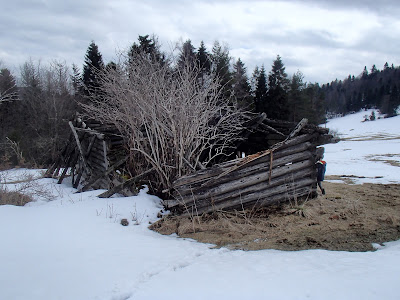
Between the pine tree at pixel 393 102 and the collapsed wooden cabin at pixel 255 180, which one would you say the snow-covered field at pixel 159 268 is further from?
the pine tree at pixel 393 102

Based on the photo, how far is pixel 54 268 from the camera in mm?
Answer: 3375

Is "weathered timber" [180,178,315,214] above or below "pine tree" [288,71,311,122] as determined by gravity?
below

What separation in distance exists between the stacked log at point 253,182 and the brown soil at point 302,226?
23cm

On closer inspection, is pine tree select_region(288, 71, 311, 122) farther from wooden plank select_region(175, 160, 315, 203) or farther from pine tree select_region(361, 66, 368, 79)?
pine tree select_region(361, 66, 368, 79)

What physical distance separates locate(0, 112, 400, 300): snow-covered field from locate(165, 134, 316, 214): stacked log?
1.06 meters

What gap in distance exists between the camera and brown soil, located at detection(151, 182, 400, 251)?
451 centimetres

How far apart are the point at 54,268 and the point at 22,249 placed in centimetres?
75

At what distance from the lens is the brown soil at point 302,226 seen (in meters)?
4.51

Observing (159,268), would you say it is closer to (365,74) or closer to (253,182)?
(253,182)

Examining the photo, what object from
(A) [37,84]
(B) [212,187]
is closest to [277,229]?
(B) [212,187]

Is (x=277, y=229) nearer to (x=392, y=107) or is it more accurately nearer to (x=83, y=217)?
(x=83, y=217)

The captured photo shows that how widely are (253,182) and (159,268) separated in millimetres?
3058

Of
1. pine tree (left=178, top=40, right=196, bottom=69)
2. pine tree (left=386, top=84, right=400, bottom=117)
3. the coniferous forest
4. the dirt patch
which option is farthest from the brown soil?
pine tree (left=386, top=84, right=400, bottom=117)

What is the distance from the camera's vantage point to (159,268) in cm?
362
